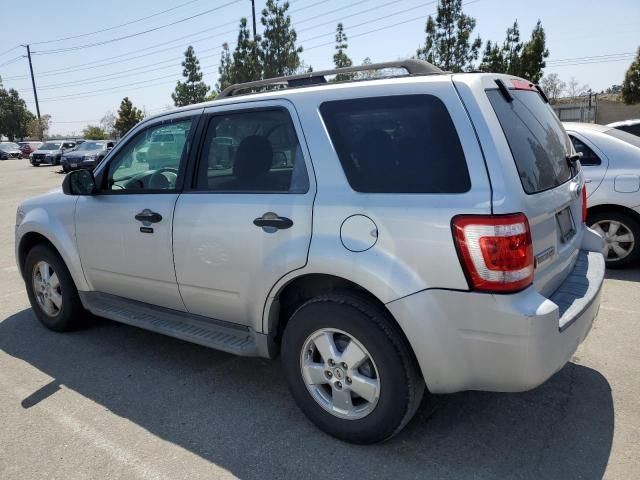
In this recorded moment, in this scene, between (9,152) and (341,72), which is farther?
(9,152)

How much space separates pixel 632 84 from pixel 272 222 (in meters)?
31.6

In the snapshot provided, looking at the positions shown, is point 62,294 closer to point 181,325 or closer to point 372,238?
point 181,325

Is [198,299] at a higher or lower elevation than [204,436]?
higher

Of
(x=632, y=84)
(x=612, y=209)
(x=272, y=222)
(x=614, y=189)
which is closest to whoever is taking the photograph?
(x=272, y=222)

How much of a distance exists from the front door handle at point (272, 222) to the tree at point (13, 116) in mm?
98005

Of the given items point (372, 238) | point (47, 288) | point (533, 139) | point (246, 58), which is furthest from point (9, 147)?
point (533, 139)

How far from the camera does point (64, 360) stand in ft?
13.3

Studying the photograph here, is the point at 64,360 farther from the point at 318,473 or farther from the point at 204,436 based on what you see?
the point at 318,473

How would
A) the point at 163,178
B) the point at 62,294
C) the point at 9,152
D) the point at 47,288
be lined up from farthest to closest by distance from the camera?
the point at 9,152 → the point at 47,288 → the point at 62,294 → the point at 163,178

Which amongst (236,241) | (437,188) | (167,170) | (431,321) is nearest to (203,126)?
(167,170)

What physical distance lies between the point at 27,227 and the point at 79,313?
0.88m

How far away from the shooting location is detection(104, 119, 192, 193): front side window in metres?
3.60

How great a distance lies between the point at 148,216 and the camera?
3.55 m

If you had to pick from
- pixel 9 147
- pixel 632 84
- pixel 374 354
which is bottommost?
pixel 374 354
